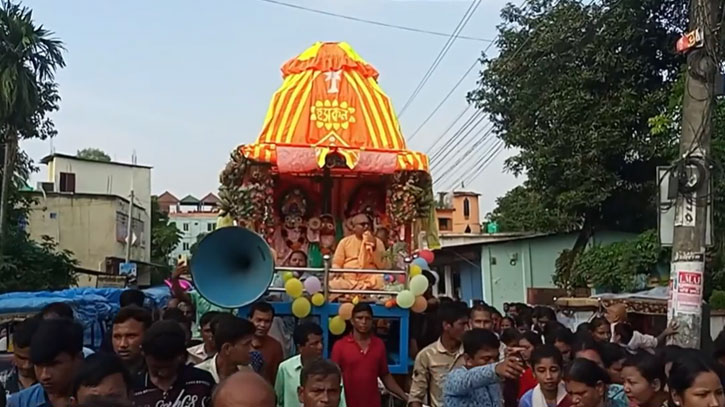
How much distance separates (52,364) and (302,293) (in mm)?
4067

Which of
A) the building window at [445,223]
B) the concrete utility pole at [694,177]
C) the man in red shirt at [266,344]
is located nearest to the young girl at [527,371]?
the man in red shirt at [266,344]

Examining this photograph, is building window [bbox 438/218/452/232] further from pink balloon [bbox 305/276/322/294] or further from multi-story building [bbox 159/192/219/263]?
pink balloon [bbox 305/276/322/294]

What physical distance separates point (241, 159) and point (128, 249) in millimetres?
29065

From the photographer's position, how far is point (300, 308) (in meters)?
7.87

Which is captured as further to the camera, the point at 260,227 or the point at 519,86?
the point at 519,86

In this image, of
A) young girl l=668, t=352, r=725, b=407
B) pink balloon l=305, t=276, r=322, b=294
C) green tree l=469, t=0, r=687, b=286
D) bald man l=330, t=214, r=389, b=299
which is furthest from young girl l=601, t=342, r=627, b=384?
green tree l=469, t=0, r=687, b=286

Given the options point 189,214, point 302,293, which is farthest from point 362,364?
point 189,214

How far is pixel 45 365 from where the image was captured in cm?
402

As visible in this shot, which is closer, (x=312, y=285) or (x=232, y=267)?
(x=232, y=267)

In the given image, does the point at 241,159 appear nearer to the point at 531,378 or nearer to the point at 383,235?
the point at 383,235

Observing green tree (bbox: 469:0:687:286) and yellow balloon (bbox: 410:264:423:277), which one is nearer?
yellow balloon (bbox: 410:264:423:277)

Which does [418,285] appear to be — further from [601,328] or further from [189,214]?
[189,214]

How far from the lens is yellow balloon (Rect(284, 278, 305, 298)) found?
7848 mm

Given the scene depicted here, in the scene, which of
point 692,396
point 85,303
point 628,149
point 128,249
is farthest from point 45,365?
point 128,249
